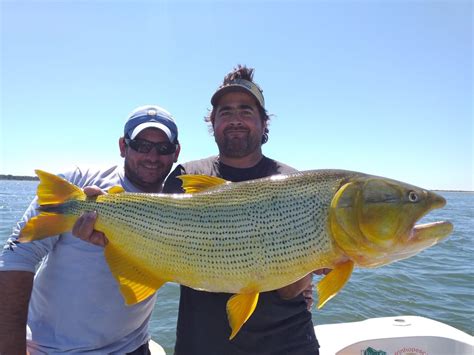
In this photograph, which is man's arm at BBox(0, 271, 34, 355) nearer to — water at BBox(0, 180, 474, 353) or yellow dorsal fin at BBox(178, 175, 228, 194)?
yellow dorsal fin at BBox(178, 175, 228, 194)

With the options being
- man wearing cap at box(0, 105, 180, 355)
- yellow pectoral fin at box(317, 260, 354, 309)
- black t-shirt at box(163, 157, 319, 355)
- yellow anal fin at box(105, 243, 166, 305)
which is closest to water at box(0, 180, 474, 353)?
man wearing cap at box(0, 105, 180, 355)


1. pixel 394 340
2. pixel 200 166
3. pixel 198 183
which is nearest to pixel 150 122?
pixel 200 166

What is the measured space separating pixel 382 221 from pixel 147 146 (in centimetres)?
248

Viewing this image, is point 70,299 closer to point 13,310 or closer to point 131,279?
point 13,310

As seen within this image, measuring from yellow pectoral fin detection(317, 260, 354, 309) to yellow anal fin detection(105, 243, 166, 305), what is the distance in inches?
51.2

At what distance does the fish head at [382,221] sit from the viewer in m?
2.77

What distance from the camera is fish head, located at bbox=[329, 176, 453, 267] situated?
2.77 metres

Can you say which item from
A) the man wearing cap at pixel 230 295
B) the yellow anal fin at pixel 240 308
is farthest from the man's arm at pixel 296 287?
the yellow anal fin at pixel 240 308

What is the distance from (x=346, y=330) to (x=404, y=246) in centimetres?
385

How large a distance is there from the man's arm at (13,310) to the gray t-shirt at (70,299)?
10 cm

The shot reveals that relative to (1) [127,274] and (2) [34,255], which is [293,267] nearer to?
(1) [127,274]

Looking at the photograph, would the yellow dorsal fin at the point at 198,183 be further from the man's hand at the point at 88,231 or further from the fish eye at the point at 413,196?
the fish eye at the point at 413,196

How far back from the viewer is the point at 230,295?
11.5ft

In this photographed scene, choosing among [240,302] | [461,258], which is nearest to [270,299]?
[240,302]
